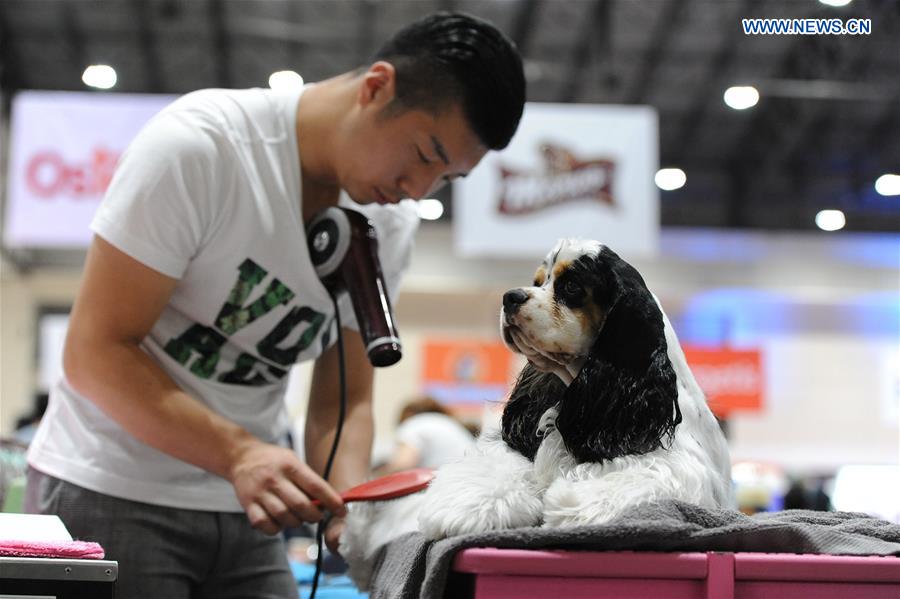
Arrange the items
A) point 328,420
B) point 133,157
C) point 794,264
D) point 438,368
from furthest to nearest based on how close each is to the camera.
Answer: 1. point 794,264
2. point 438,368
3. point 328,420
4. point 133,157

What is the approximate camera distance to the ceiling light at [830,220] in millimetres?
14094

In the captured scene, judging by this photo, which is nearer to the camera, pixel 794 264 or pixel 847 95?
pixel 847 95

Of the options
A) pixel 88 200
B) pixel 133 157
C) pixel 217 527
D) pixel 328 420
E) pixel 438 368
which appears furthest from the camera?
pixel 438 368

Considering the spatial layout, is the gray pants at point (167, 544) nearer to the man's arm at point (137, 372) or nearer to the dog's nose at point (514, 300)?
the man's arm at point (137, 372)

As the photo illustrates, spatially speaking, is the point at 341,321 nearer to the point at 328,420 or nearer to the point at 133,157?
the point at 328,420

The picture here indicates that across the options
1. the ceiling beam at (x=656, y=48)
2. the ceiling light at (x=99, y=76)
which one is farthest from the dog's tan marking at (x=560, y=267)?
the ceiling light at (x=99, y=76)

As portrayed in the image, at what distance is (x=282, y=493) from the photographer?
1.38 m

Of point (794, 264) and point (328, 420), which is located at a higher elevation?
point (794, 264)

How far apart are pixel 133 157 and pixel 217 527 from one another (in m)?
0.57

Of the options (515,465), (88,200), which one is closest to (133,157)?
(515,465)

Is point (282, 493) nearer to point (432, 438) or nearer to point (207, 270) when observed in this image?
point (207, 270)

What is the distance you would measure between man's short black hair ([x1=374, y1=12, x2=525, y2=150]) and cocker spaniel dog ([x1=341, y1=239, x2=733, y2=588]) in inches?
14.2

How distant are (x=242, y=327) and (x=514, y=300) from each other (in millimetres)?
564

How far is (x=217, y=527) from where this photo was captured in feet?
5.43
